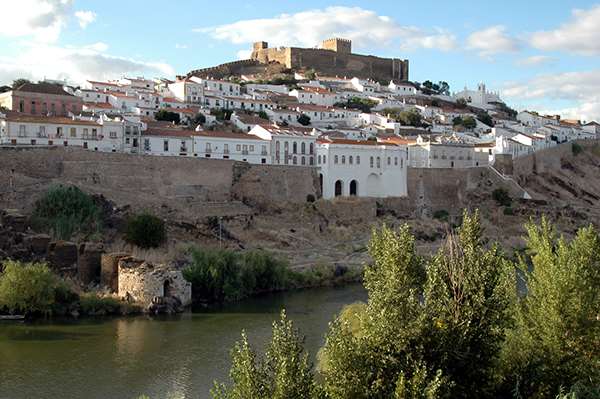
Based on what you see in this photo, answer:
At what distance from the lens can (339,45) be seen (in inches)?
3629

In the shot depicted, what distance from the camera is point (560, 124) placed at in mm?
A: 74812

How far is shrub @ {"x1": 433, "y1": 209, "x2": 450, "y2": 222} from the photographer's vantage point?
45.0 metres

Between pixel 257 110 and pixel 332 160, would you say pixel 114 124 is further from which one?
pixel 257 110

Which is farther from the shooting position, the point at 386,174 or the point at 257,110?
the point at 257,110

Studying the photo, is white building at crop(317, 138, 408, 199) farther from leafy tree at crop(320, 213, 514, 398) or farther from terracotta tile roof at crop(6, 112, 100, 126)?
leafy tree at crop(320, 213, 514, 398)

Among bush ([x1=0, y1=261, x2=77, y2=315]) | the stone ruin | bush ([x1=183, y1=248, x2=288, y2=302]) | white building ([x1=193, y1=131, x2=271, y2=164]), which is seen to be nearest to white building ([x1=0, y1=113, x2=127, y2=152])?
white building ([x1=193, y1=131, x2=271, y2=164])

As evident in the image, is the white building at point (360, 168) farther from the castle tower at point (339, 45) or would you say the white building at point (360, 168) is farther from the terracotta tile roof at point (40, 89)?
the castle tower at point (339, 45)

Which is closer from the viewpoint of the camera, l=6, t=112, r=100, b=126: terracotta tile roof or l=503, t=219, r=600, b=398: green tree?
l=503, t=219, r=600, b=398: green tree

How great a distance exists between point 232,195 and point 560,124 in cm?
4699

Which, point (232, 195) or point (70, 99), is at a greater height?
point (70, 99)

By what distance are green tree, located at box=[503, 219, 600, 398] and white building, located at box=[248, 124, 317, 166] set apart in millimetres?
30394

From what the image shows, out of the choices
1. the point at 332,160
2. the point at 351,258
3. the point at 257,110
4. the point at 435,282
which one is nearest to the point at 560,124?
the point at 257,110

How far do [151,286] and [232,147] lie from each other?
A: 16726mm

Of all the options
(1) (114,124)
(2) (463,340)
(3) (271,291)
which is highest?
(1) (114,124)
